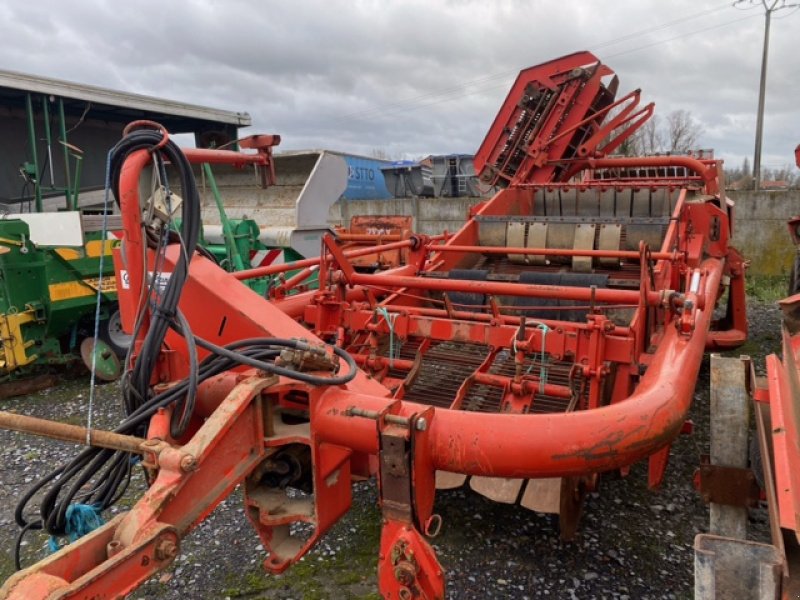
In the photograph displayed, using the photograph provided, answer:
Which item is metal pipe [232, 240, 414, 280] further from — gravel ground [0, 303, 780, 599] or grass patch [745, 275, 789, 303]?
grass patch [745, 275, 789, 303]

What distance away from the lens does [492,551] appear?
2.82 m

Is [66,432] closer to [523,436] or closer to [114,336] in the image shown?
[523,436]

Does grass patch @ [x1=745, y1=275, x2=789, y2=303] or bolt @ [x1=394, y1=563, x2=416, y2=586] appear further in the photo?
grass patch @ [x1=745, y1=275, x2=789, y2=303]

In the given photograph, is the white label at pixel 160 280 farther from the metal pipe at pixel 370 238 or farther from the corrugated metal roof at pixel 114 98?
the metal pipe at pixel 370 238

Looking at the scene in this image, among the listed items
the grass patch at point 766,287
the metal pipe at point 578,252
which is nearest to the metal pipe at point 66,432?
the metal pipe at point 578,252

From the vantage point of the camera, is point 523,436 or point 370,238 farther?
point 370,238

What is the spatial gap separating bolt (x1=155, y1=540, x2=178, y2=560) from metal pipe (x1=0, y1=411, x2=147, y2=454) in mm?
288

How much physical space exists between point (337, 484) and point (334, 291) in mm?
1559

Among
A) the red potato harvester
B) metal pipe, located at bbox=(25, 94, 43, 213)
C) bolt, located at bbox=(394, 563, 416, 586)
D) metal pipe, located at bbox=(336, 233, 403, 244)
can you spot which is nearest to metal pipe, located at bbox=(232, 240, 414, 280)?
the red potato harvester

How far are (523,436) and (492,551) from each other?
4.72ft

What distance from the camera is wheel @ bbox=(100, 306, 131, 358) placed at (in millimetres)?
5422

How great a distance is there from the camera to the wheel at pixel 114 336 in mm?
5422

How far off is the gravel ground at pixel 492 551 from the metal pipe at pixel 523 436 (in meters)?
1.15

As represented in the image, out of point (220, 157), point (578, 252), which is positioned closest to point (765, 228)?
point (578, 252)
